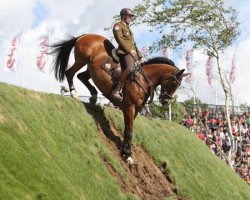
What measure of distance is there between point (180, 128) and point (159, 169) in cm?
408

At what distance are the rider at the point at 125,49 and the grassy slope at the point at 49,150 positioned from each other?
1.08m

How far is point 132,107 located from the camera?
1452 cm

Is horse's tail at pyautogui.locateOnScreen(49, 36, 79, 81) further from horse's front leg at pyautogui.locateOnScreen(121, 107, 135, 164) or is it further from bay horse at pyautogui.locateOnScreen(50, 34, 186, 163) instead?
horse's front leg at pyautogui.locateOnScreen(121, 107, 135, 164)

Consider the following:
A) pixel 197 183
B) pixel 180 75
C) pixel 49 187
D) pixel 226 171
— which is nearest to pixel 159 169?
pixel 197 183

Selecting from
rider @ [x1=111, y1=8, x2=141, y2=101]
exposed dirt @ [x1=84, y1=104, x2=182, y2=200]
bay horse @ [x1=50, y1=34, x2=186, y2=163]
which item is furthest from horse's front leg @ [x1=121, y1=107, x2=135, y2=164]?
rider @ [x1=111, y1=8, x2=141, y2=101]

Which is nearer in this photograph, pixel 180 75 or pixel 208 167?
pixel 180 75

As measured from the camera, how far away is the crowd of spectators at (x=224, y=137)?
29.8m

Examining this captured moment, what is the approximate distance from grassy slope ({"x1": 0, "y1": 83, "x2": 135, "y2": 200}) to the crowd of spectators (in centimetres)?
1619

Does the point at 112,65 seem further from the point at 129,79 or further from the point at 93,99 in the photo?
the point at 93,99

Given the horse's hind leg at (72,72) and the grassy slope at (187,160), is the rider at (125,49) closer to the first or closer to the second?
the horse's hind leg at (72,72)

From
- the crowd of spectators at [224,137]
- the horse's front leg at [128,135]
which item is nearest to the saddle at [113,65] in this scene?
the horse's front leg at [128,135]

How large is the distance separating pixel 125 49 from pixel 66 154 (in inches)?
140

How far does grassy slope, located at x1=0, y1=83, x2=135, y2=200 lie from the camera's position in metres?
9.77

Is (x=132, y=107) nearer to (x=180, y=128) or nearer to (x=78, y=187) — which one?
(x=78, y=187)
